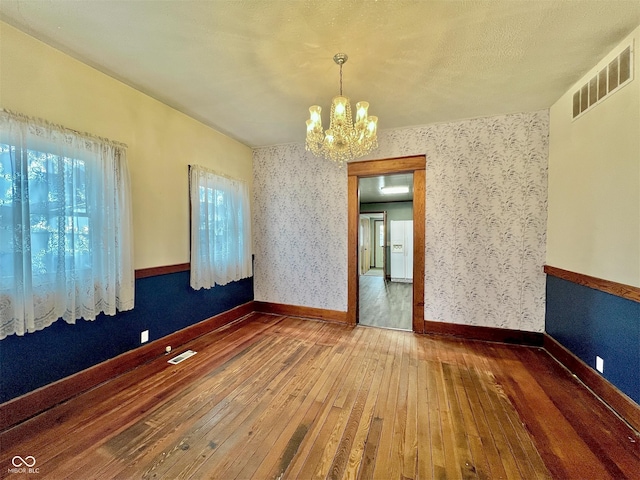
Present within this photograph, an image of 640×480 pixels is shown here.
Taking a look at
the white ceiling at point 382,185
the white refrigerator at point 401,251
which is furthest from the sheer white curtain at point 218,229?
the white refrigerator at point 401,251

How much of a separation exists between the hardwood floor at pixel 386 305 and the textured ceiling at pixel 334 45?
295cm

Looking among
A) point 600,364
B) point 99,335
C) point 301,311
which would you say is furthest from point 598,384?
point 99,335

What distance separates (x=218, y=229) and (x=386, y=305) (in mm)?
3277

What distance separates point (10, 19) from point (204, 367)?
9.70 ft

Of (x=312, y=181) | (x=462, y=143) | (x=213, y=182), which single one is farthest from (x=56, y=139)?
(x=462, y=143)

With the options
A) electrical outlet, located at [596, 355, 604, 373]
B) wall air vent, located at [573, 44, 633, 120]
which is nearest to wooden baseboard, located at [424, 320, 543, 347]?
electrical outlet, located at [596, 355, 604, 373]

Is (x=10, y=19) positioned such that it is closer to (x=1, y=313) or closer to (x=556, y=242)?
(x=1, y=313)

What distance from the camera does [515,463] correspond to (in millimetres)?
1417

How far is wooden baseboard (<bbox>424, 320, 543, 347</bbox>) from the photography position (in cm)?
293

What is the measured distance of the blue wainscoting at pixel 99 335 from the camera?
1710 mm

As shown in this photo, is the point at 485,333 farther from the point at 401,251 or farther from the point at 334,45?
the point at 401,251

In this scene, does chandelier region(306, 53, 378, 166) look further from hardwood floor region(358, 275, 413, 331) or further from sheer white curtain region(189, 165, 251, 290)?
hardwood floor region(358, 275, 413, 331)

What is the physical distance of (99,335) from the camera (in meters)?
2.17

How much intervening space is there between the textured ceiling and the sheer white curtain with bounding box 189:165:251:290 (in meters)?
0.98
